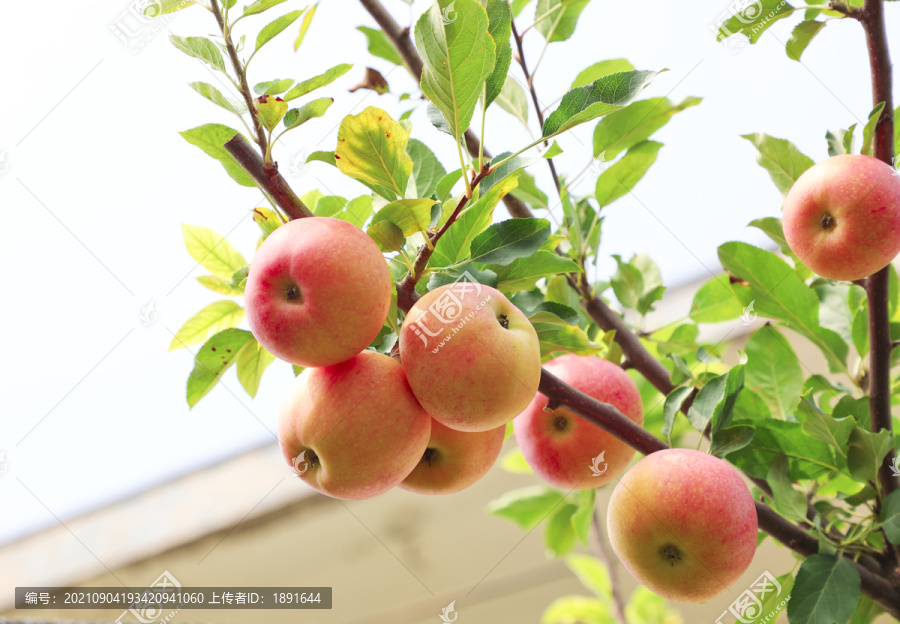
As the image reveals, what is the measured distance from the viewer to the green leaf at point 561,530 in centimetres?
92

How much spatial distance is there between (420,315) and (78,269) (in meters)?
1.24

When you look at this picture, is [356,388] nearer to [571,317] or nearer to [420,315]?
[420,315]

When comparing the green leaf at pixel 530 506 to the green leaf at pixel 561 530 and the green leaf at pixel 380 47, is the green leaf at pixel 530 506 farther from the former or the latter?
the green leaf at pixel 380 47

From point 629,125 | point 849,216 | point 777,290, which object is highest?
point 629,125

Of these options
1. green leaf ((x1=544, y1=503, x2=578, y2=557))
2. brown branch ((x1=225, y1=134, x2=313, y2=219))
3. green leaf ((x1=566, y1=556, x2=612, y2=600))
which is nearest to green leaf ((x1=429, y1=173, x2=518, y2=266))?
brown branch ((x1=225, y1=134, x2=313, y2=219))

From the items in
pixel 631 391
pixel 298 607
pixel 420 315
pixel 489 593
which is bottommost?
pixel 489 593

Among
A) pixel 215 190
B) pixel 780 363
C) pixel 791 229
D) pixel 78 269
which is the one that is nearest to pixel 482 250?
pixel 791 229

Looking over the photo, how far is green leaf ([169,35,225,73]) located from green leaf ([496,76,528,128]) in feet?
1.33

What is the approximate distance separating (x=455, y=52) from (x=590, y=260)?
0.39 m

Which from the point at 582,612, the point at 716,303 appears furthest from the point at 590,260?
the point at 582,612

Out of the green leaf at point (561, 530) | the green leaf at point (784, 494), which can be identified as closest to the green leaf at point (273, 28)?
the green leaf at point (784, 494)

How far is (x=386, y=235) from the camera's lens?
0.42 m

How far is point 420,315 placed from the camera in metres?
0.39

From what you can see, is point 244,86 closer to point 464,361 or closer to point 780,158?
point 464,361
